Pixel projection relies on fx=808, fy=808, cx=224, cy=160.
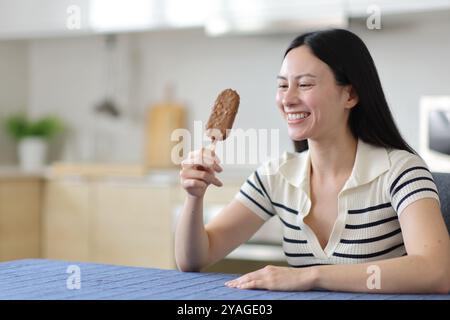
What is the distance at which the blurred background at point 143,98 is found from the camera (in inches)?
148

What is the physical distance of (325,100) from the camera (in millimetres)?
1778

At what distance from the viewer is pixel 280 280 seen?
1443mm

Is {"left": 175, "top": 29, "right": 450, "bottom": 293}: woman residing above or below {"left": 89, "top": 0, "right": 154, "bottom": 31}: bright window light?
below

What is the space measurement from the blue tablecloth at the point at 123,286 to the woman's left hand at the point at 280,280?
19mm

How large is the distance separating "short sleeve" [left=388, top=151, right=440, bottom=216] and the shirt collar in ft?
0.11

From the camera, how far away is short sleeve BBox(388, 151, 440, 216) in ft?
5.43

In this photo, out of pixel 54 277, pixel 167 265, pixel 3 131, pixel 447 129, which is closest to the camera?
pixel 54 277

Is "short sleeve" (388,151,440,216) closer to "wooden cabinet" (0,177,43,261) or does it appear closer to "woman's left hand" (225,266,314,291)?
"woman's left hand" (225,266,314,291)

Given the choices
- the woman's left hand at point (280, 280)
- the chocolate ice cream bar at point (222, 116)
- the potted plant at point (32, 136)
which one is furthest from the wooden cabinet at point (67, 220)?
the woman's left hand at point (280, 280)

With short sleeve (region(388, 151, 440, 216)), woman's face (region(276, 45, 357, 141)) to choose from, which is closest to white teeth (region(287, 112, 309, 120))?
woman's face (region(276, 45, 357, 141))

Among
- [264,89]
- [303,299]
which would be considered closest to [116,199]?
[264,89]

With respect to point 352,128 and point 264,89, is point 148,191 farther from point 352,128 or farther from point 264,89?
point 352,128

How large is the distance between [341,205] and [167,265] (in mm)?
2329

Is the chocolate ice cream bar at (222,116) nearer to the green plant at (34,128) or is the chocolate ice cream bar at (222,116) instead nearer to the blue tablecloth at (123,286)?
the blue tablecloth at (123,286)
